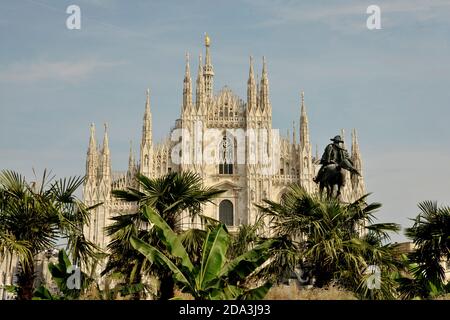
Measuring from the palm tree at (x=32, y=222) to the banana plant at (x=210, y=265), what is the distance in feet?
5.60

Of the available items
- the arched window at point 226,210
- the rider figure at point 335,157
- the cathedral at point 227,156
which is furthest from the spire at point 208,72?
the rider figure at point 335,157

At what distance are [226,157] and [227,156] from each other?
0.40ft

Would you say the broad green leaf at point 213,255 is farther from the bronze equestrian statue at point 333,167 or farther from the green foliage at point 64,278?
the bronze equestrian statue at point 333,167

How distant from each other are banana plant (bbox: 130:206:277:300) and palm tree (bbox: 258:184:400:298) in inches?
63.3

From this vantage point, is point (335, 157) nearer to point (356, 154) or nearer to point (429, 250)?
point (429, 250)

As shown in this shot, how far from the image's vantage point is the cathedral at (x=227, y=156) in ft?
192

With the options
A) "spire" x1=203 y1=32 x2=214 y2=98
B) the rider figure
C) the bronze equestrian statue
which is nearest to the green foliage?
the bronze equestrian statue

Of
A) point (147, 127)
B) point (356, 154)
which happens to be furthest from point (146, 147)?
point (356, 154)

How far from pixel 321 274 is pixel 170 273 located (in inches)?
149

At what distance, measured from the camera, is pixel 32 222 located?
52.9ft

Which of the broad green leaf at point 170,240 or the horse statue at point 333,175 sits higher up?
the horse statue at point 333,175

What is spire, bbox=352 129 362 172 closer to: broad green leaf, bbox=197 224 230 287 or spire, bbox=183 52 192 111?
spire, bbox=183 52 192 111
